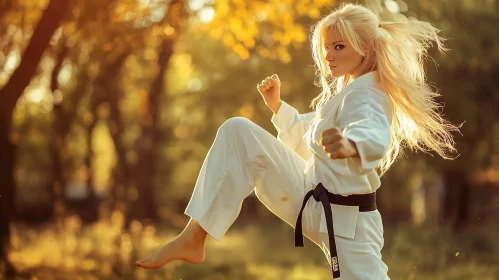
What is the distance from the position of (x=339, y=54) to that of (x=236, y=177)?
88 centimetres

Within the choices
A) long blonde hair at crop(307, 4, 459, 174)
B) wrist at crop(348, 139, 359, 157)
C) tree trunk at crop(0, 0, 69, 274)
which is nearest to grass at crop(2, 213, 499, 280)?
tree trunk at crop(0, 0, 69, 274)

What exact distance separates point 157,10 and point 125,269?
3.08 m

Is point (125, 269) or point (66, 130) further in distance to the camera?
point (66, 130)

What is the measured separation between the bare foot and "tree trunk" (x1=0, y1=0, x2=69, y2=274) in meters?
4.47

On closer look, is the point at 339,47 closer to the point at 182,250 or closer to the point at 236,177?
the point at 236,177

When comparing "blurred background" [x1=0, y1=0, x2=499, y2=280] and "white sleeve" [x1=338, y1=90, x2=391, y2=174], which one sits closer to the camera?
"white sleeve" [x1=338, y1=90, x2=391, y2=174]

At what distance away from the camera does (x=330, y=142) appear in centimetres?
304

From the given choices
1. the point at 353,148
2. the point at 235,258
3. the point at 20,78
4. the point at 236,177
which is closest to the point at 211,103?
the point at 235,258

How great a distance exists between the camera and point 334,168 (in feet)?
12.1

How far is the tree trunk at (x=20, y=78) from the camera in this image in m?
7.60

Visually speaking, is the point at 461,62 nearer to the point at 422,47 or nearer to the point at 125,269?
the point at 125,269

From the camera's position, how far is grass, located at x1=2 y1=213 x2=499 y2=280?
8.30 metres

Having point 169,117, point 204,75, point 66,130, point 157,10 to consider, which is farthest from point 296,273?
point 169,117

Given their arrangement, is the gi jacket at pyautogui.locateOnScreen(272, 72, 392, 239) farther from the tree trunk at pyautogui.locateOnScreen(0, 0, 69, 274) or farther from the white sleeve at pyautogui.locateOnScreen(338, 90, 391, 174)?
the tree trunk at pyautogui.locateOnScreen(0, 0, 69, 274)
